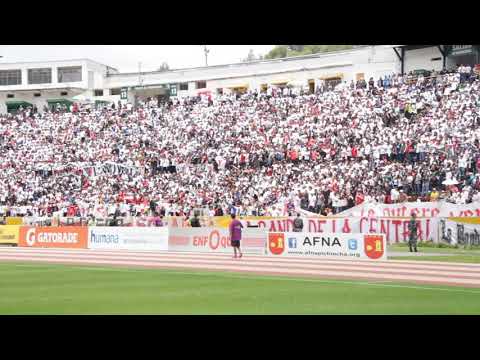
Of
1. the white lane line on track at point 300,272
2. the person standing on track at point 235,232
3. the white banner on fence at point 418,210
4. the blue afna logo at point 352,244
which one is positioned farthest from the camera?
the white banner on fence at point 418,210

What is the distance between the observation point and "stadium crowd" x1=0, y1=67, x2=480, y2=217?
3259cm

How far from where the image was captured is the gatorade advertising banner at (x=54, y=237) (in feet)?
109

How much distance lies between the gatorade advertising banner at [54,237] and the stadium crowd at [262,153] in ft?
10.1

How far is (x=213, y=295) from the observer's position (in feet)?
52.4

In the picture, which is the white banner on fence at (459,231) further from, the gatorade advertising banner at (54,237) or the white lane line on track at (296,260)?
the gatorade advertising banner at (54,237)

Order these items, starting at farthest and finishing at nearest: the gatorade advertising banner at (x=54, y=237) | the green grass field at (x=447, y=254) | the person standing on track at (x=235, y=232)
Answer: the gatorade advertising banner at (x=54, y=237)
the person standing on track at (x=235, y=232)
the green grass field at (x=447, y=254)

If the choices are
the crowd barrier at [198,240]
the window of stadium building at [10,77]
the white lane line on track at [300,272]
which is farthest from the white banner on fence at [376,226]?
the window of stadium building at [10,77]

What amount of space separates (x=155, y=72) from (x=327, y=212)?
34410 millimetres

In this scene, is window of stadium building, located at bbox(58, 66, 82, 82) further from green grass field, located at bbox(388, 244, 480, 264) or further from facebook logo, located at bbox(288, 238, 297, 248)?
green grass field, located at bbox(388, 244, 480, 264)

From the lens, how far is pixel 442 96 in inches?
1435

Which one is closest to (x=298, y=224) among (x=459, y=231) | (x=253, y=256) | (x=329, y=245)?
(x=253, y=256)

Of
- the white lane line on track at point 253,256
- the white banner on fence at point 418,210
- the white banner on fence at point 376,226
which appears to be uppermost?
the white banner on fence at point 418,210

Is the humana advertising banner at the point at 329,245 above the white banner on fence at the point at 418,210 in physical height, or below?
below
